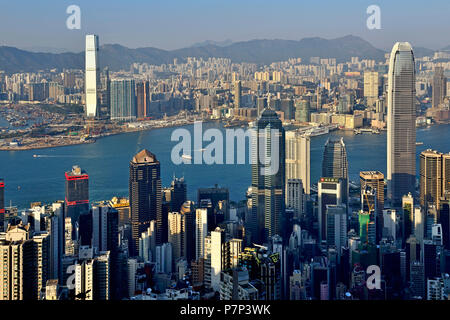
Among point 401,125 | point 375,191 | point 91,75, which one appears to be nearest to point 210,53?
point 91,75

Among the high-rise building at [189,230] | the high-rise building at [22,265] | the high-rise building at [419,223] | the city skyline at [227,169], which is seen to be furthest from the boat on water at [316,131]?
the high-rise building at [22,265]

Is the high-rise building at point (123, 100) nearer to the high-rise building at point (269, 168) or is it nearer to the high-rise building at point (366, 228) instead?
the high-rise building at point (269, 168)

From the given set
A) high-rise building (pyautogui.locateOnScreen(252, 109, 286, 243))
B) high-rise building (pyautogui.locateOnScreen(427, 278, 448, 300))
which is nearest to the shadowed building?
high-rise building (pyautogui.locateOnScreen(252, 109, 286, 243))

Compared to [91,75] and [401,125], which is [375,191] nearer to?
[401,125]

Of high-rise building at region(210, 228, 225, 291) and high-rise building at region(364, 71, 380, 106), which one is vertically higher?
high-rise building at region(364, 71, 380, 106)

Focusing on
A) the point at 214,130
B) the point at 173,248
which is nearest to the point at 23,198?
the point at 173,248

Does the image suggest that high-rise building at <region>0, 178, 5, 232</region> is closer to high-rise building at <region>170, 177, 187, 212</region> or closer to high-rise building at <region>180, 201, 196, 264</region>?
high-rise building at <region>180, 201, 196, 264</region>

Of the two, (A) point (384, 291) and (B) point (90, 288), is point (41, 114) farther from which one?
(A) point (384, 291)
